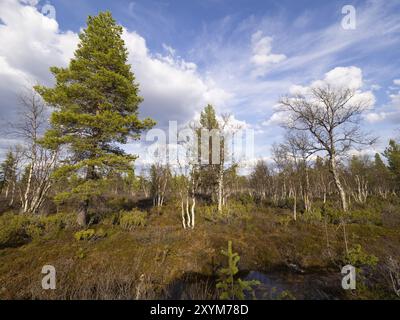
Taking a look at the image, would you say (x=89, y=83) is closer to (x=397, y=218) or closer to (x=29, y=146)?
(x=29, y=146)

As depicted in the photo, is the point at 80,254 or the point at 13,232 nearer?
the point at 80,254

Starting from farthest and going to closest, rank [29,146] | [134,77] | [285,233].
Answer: [29,146]
[134,77]
[285,233]

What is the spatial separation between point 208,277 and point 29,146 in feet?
53.0

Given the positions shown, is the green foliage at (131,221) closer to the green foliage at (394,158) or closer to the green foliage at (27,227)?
the green foliage at (27,227)

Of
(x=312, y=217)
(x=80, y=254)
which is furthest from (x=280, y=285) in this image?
(x=312, y=217)

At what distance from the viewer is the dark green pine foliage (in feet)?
35.9

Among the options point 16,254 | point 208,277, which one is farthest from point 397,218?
point 16,254

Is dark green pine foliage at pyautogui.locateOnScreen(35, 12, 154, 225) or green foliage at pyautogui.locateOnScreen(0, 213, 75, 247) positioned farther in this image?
dark green pine foliage at pyautogui.locateOnScreen(35, 12, 154, 225)

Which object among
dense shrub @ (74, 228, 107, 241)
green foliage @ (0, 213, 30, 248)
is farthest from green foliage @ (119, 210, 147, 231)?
green foliage @ (0, 213, 30, 248)

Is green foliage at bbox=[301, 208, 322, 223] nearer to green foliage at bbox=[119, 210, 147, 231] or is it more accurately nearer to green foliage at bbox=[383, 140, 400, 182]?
green foliage at bbox=[119, 210, 147, 231]

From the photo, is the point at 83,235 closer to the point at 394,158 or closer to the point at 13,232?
the point at 13,232

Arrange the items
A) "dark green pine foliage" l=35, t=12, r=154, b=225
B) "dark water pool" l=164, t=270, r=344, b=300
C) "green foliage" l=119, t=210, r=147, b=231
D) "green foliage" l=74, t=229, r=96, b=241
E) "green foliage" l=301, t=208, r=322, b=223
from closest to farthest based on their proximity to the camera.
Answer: "dark water pool" l=164, t=270, r=344, b=300 < "green foliage" l=74, t=229, r=96, b=241 < "dark green pine foliage" l=35, t=12, r=154, b=225 < "green foliage" l=119, t=210, r=147, b=231 < "green foliage" l=301, t=208, r=322, b=223

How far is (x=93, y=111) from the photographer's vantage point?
12492 millimetres
